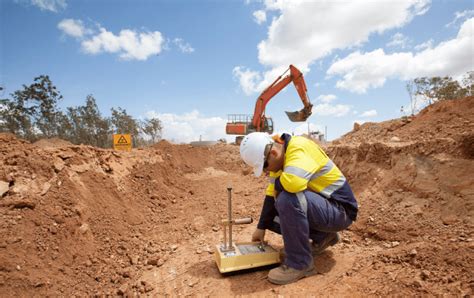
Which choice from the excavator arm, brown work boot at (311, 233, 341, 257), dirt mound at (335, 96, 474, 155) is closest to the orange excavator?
the excavator arm

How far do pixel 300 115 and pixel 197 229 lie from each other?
8.13m

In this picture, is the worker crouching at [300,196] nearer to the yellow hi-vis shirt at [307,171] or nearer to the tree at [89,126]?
the yellow hi-vis shirt at [307,171]

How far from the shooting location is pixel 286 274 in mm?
2389

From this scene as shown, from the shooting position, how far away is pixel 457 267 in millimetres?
2086

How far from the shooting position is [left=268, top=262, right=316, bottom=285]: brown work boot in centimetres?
237

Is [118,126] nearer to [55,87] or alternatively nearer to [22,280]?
[55,87]

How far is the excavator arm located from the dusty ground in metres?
5.49

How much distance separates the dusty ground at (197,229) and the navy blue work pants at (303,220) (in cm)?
24

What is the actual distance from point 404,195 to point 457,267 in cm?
194

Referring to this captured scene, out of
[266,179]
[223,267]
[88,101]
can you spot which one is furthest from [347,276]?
[88,101]

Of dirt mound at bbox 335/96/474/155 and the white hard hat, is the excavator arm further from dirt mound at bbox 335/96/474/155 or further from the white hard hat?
the white hard hat

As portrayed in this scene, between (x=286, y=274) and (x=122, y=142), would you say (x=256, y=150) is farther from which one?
(x=122, y=142)

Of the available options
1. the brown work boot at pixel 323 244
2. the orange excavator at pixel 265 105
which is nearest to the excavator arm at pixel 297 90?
the orange excavator at pixel 265 105

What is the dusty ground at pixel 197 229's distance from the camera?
2.32 m
